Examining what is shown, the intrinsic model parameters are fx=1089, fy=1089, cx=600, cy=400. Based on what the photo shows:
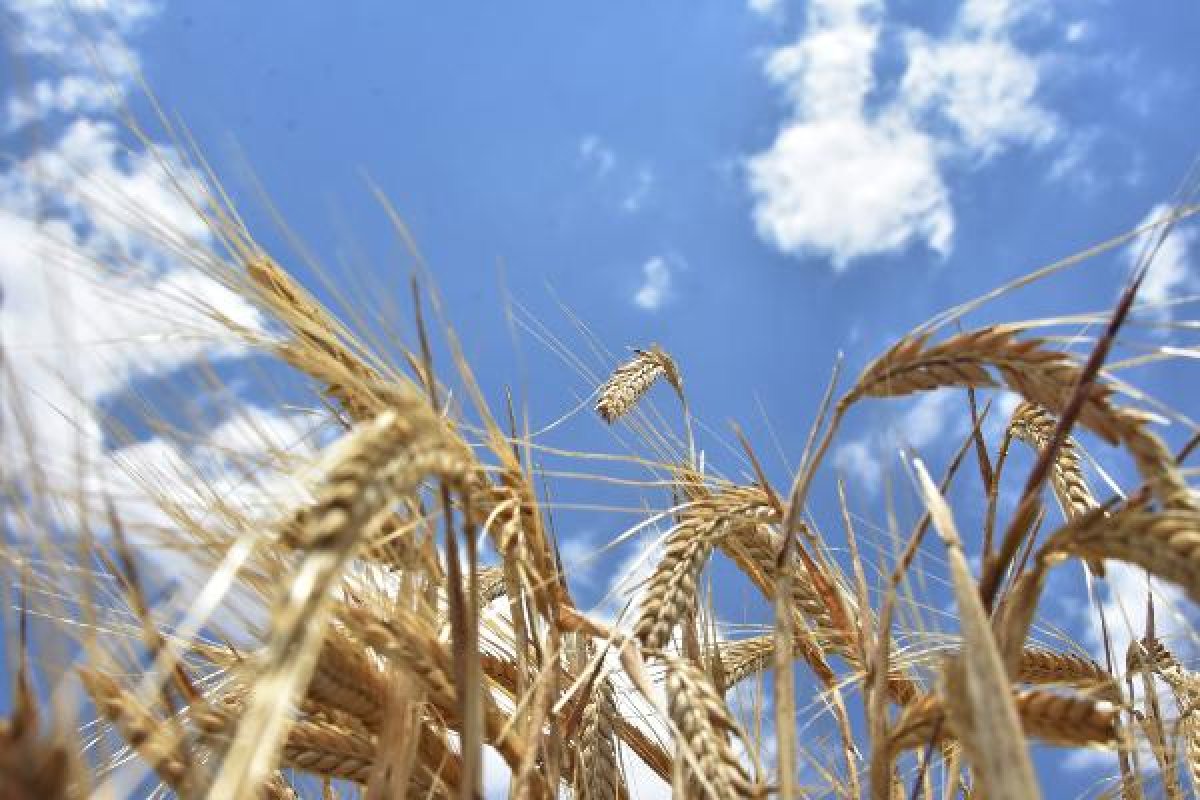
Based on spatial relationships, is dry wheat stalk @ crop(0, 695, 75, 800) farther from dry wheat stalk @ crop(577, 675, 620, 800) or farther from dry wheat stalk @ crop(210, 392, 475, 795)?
dry wheat stalk @ crop(577, 675, 620, 800)

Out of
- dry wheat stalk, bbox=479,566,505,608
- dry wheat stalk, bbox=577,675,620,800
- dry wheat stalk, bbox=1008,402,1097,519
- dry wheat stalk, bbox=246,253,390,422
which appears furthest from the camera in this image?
dry wheat stalk, bbox=479,566,505,608

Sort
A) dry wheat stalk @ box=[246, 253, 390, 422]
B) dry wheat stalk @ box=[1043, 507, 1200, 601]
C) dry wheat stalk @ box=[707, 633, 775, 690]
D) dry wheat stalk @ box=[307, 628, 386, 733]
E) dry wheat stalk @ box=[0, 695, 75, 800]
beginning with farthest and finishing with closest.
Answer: dry wheat stalk @ box=[707, 633, 775, 690], dry wheat stalk @ box=[246, 253, 390, 422], dry wheat stalk @ box=[307, 628, 386, 733], dry wheat stalk @ box=[1043, 507, 1200, 601], dry wheat stalk @ box=[0, 695, 75, 800]

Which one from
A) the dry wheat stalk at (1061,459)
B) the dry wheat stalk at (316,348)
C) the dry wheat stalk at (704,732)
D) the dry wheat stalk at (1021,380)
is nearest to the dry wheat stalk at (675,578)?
the dry wheat stalk at (704,732)

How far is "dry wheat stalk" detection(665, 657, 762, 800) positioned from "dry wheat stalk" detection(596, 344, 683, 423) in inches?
50.4

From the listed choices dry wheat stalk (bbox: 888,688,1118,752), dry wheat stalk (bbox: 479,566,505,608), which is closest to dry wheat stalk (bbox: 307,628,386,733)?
dry wheat stalk (bbox: 888,688,1118,752)

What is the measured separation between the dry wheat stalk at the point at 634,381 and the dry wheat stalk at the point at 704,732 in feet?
4.20

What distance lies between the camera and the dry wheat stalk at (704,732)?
102 centimetres

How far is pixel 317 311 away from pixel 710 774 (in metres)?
0.81

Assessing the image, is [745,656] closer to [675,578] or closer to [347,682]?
[675,578]

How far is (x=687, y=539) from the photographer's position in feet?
4.55

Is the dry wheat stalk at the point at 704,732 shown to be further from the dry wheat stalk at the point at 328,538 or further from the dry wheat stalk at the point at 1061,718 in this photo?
the dry wheat stalk at the point at 328,538

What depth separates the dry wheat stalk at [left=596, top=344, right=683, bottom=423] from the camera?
2.54 meters

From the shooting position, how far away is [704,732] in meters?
1.06

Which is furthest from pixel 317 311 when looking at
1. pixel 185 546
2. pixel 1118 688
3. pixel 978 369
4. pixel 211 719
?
pixel 1118 688
